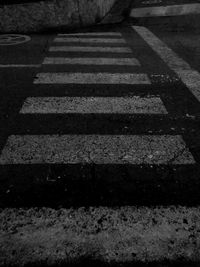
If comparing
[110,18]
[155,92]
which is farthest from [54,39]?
[155,92]

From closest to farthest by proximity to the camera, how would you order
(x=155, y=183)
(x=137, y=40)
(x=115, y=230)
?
(x=115, y=230)
(x=155, y=183)
(x=137, y=40)

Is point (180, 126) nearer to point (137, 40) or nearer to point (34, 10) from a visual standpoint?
point (137, 40)

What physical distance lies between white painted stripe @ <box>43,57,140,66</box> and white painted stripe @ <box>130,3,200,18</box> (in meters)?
5.50

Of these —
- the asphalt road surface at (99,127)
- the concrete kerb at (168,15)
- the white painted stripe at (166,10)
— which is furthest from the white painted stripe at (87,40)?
the white painted stripe at (166,10)

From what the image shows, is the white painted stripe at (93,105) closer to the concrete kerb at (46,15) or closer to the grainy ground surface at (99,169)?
the grainy ground surface at (99,169)

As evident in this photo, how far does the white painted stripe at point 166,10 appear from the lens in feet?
37.8

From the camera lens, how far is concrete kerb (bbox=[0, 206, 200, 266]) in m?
2.17

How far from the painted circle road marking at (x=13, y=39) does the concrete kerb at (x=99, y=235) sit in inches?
241

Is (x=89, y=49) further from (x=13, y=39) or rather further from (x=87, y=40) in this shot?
(x=13, y=39)

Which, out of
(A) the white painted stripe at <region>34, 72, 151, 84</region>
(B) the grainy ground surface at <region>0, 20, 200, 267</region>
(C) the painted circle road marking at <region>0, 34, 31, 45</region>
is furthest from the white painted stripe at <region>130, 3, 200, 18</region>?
(A) the white painted stripe at <region>34, 72, 151, 84</region>

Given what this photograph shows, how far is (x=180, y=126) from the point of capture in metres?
3.94

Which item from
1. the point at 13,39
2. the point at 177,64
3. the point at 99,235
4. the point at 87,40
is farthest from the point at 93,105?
the point at 13,39

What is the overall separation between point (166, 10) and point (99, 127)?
9.34 m

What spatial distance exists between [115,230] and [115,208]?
0.79 ft
